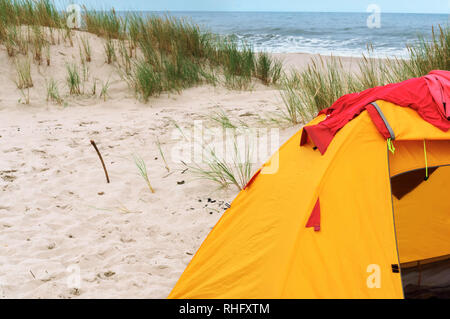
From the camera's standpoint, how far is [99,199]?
3260 mm

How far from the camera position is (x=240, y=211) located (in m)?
2.31

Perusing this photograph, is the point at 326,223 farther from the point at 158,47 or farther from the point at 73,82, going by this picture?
the point at 158,47

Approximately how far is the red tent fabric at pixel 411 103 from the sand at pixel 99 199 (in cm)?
112

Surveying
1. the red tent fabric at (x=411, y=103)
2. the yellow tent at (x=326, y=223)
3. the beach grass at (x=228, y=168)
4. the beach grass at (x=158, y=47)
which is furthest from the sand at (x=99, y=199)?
the red tent fabric at (x=411, y=103)

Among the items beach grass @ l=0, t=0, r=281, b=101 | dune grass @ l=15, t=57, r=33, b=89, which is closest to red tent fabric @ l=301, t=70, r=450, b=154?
beach grass @ l=0, t=0, r=281, b=101

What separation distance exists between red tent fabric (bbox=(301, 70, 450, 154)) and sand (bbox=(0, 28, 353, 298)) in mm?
1121

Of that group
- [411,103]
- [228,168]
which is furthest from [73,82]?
[411,103]

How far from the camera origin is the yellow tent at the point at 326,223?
65.8 inches

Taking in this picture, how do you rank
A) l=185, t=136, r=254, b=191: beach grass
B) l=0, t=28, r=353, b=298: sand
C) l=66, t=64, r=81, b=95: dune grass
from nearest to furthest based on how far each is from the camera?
l=0, t=28, r=353, b=298: sand
l=185, t=136, r=254, b=191: beach grass
l=66, t=64, r=81, b=95: dune grass

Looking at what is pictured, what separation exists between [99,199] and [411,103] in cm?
232

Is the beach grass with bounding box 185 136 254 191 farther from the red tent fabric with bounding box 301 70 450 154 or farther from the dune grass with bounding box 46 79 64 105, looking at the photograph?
the dune grass with bounding box 46 79 64 105

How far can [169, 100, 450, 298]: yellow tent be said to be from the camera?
1672 mm
